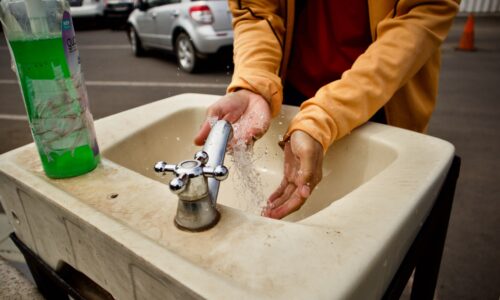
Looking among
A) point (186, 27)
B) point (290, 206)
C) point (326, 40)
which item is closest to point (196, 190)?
point (290, 206)

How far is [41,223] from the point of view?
77cm

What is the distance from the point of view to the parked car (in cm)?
528

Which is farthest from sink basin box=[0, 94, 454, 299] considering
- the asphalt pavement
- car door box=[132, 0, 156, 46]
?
car door box=[132, 0, 156, 46]

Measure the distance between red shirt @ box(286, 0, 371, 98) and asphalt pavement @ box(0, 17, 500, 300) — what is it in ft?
3.84

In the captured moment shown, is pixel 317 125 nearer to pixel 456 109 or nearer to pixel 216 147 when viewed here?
pixel 216 147

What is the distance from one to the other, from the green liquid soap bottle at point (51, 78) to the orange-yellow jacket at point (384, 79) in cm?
48

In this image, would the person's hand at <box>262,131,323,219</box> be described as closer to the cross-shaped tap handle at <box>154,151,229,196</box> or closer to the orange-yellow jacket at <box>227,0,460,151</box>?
the orange-yellow jacket at <box>227,0,460,151</box>

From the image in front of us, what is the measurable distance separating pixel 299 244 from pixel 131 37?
305 inches

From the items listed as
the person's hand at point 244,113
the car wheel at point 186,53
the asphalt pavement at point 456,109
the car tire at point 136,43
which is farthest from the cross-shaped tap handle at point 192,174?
the car tire at point 136,43

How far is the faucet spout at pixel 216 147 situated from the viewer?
67cm

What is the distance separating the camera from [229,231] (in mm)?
601

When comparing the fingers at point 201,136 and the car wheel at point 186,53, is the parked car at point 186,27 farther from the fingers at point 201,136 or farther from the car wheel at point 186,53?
the fingers at point 201,136

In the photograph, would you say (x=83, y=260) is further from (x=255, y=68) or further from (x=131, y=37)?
(x=131, y=37)

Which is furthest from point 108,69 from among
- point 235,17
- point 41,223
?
point 41,223
